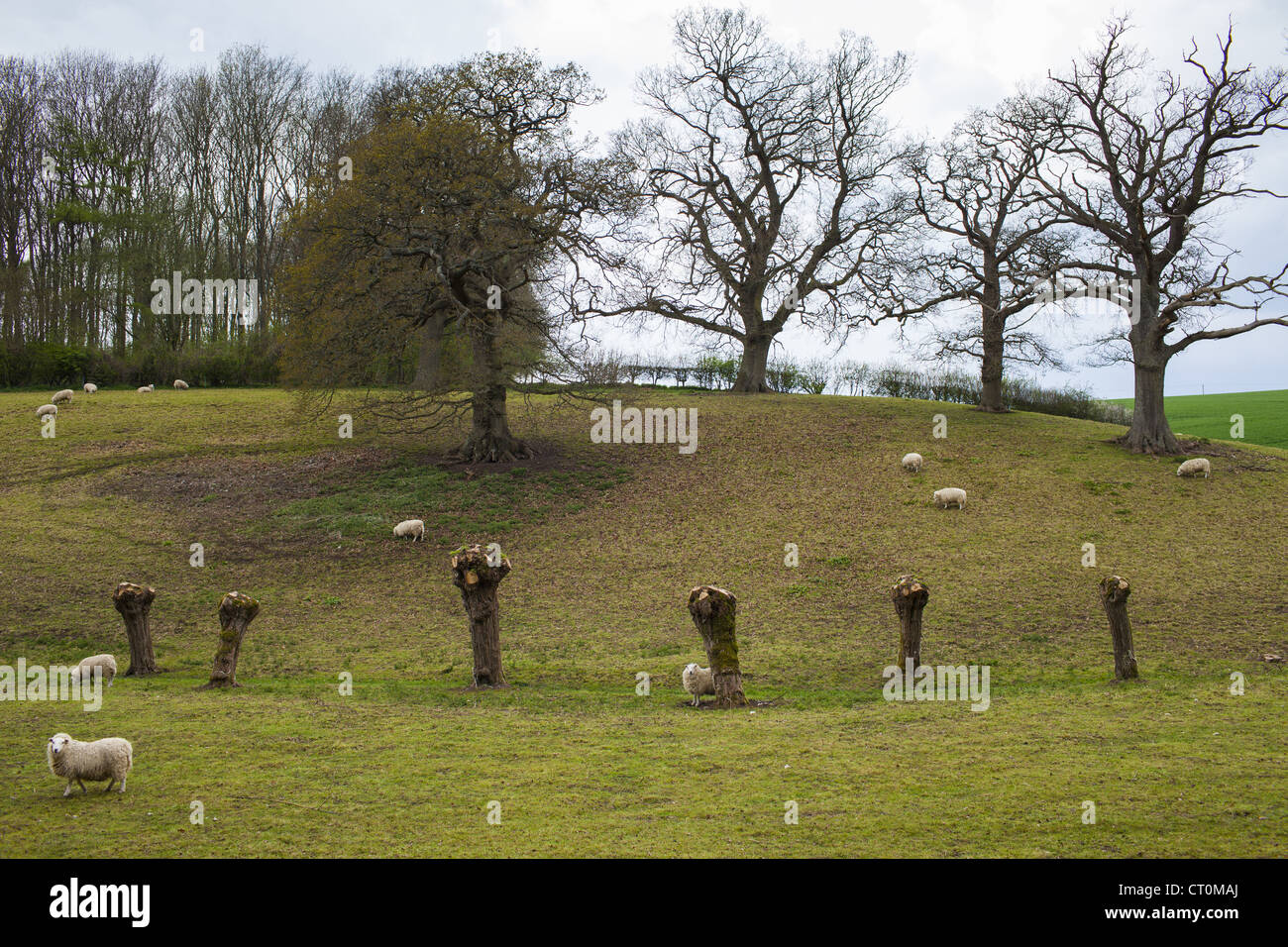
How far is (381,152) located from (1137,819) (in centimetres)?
2726

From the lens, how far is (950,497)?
27406 millimetres

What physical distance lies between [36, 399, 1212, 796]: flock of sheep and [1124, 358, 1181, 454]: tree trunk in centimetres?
1004

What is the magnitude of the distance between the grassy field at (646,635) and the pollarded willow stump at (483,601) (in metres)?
0.71

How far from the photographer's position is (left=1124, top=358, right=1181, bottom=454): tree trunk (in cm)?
3294

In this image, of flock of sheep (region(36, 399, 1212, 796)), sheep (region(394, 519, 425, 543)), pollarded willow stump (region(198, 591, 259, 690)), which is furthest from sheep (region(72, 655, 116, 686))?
sheep (region(394, 519, 425, 543))

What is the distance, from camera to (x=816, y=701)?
46.0ft

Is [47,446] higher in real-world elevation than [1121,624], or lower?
higher

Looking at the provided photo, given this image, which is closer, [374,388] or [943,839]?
[943,839]

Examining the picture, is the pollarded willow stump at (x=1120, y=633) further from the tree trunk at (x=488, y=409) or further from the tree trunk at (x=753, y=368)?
the tree trunk at (x=753, y=368)

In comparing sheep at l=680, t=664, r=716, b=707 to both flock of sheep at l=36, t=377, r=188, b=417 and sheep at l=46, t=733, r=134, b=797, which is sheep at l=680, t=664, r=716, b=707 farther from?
flock of sheep at l=36, t=377, r=188, b=417

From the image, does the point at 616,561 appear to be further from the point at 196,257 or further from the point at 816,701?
the point at 196,257

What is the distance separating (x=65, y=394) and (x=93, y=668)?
29.0 m

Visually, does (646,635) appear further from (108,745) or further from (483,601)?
(108,745)

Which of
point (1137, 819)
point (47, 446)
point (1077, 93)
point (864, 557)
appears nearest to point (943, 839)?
point (1137, 819)
